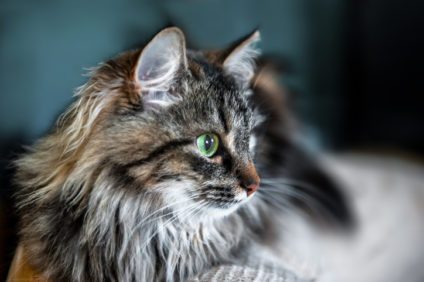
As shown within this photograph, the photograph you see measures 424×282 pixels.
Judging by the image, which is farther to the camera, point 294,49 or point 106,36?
point 294,49

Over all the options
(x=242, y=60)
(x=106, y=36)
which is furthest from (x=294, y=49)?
(x=242, y=60)

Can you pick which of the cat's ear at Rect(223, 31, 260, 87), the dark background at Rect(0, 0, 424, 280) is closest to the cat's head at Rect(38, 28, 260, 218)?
the cat's ear at Rect(223, 31, 260, 87)

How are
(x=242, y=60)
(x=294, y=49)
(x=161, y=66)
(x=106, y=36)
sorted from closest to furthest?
(x=161, y=66) < (x=242, y=60) < (x=106, y=36) < (x=294, y=49)

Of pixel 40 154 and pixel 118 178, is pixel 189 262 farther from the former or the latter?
pixel 40 154

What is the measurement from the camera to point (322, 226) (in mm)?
1887

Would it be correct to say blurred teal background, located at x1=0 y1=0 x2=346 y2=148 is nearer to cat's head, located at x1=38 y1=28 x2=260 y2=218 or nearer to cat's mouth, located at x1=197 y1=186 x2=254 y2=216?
cat's head, located at x1=38 y1=28 x2=260 y2=218

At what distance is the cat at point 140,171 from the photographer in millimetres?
1183

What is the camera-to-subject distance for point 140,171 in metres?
1.18

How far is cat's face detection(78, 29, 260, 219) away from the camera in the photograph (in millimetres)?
1182

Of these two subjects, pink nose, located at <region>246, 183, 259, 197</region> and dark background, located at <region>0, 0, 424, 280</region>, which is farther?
dark background, located at <region>0, 0, 424, 280</region>

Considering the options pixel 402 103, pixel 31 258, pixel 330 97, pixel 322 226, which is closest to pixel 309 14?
pixel 330 97

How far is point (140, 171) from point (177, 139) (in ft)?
0.33

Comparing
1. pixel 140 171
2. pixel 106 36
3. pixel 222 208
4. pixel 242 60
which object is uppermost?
pixel 106 36

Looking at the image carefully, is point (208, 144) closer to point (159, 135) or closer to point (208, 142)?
point (208, 142)
